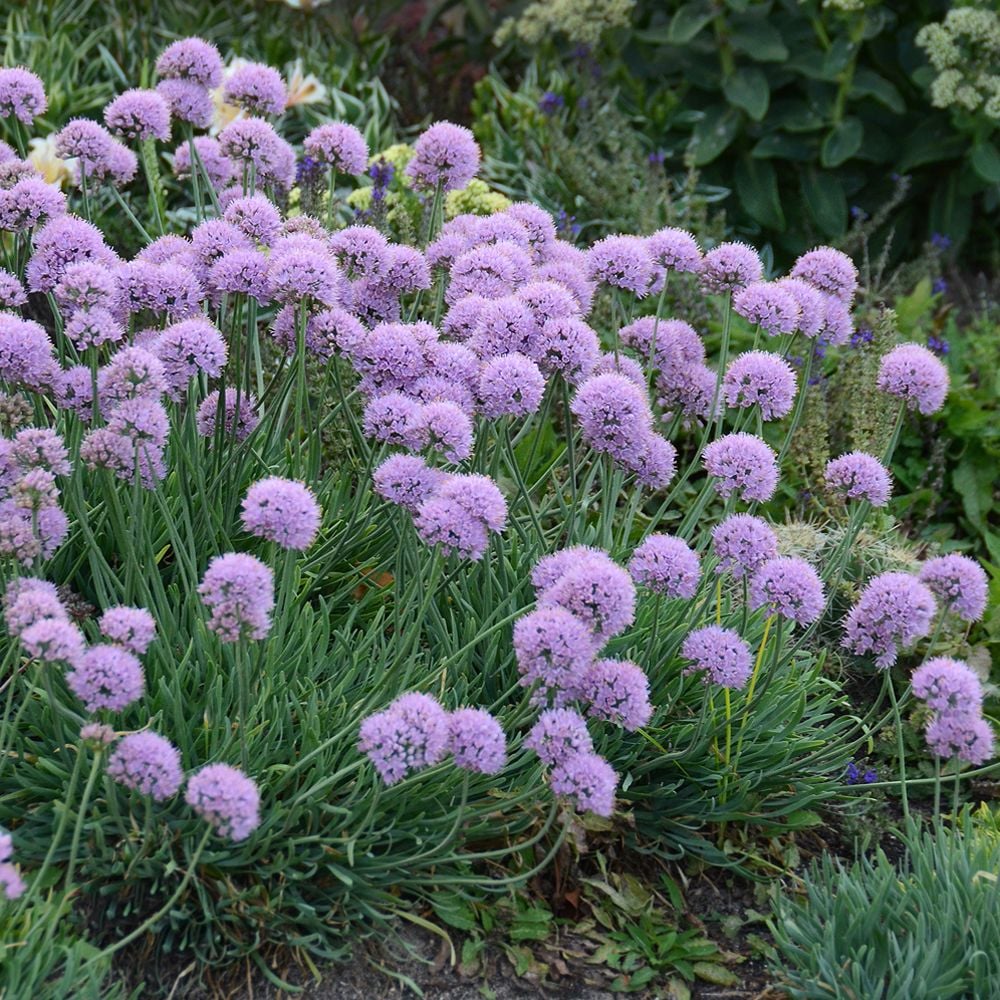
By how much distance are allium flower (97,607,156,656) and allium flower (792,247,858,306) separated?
1.90 meters

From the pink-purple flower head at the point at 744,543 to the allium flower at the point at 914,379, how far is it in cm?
56

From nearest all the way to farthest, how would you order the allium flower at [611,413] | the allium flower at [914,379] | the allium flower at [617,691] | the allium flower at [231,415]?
the allium flower at [617,691] < the allium flower at [611,413] < the allium flower at [914,379] < the allium flower at [231,415]

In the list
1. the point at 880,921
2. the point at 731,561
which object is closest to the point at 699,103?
the point at 731,561

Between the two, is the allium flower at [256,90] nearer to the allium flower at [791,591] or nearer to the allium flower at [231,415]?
the allium flower at [231,415]

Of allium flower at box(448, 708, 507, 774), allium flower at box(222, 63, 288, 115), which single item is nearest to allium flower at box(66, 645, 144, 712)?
allium flower at box(448, 708, 507, 774)

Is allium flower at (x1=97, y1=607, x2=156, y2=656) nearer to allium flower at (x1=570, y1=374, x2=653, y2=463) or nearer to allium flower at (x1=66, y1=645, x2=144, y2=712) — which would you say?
allium flower at (x1=66, y1=645, x2=144, y2=712)

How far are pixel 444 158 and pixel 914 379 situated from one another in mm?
1329

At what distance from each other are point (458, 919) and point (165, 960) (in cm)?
59

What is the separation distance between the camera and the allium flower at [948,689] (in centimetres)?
261

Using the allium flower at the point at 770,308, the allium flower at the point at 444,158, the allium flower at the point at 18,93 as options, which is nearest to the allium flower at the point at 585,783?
the allium flower at the point at 770,308

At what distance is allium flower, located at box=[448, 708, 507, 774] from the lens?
2340 mm

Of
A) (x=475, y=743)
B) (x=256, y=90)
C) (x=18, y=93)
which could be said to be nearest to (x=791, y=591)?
(x=475, y=743)

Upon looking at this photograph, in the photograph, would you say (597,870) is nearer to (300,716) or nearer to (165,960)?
(300,716)

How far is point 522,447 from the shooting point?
14.1ft
